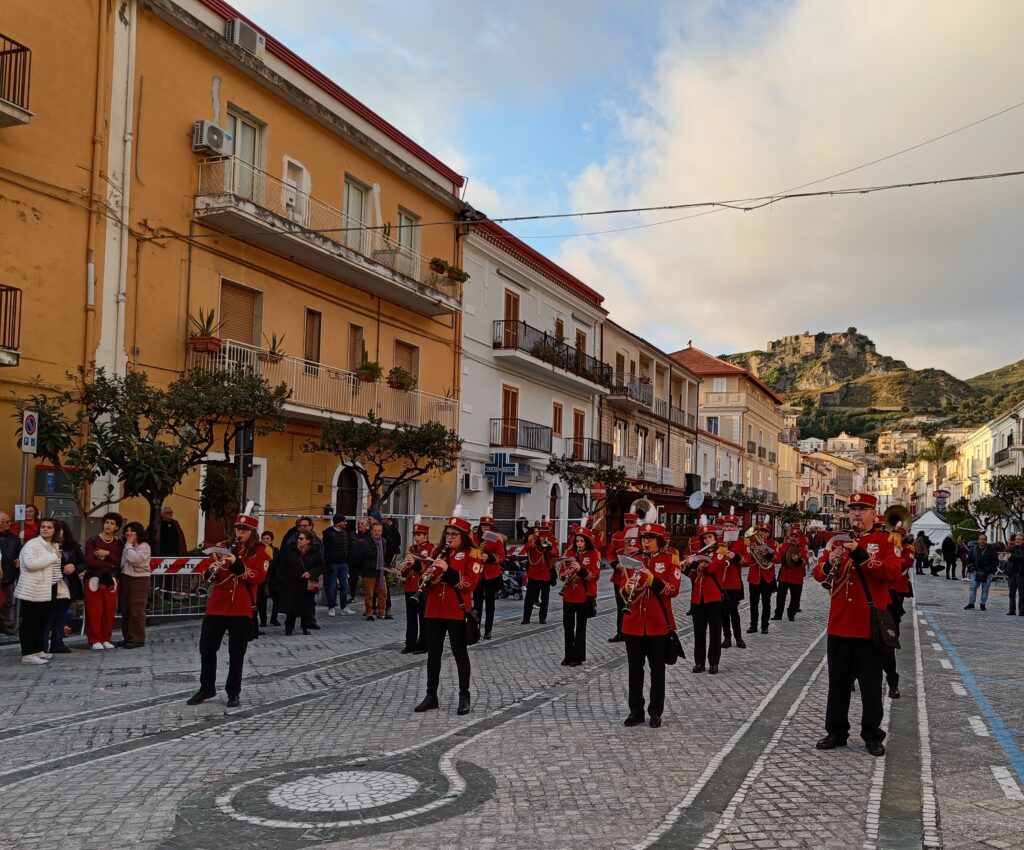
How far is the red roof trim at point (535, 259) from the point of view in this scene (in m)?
30.7

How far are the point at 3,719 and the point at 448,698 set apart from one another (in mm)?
3790

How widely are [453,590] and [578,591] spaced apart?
315 cm

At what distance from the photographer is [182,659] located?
459 inches

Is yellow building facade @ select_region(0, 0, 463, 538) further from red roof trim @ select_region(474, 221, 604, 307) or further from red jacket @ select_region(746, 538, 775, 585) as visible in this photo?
red jacket @ select_region(746, 538, 775, 585)

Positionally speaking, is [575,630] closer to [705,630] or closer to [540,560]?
[705,630]

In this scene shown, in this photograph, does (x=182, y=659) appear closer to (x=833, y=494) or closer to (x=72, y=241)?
(x=72, y=241)

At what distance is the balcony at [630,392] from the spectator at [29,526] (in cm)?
2902

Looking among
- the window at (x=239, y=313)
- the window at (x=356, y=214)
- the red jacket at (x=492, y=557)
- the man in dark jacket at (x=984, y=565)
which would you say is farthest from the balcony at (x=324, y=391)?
the man in dark jacket at (x=984, y=565)

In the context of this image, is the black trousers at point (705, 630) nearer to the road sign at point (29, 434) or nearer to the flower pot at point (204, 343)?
the road sign at point (29, 434)

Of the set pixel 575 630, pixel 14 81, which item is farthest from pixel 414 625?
pixel 14 81

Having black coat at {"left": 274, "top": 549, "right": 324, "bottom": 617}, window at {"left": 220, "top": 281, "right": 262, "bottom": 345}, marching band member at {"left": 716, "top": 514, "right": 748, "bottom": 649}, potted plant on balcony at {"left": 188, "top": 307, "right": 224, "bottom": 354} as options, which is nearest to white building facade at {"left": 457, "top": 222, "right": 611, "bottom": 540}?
window at {"left": 220, "top": 281, "right": 262, "bottom": 345}

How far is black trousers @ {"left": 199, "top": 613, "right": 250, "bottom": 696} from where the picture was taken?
8.97m

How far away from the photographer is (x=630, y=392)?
138 ft

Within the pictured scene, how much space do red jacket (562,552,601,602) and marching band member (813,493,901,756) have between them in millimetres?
4490
